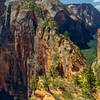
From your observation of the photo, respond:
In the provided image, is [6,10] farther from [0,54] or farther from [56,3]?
[56,3]

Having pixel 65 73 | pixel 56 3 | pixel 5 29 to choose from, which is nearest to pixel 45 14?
pixel 5 29

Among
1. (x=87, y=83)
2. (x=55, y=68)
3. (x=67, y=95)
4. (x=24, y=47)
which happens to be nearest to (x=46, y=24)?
(x=24, y=47)

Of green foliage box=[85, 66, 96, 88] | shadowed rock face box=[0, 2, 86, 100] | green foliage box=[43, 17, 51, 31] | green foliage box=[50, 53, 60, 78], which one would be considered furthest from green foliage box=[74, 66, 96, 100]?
green foliage box=[43, 17, 51, 31]

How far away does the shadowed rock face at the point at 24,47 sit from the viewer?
6344 cm

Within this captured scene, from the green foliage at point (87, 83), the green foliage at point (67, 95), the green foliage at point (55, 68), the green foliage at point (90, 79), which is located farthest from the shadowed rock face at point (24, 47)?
the green foliage at point (67, 95)

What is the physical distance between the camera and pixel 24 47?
2872 inches

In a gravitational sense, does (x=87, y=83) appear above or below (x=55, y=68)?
below

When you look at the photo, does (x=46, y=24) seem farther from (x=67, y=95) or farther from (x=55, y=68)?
(x=67, y=95)

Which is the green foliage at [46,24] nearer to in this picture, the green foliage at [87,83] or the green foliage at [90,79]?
the green foliage at [87,83]

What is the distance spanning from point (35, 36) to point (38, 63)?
10.4 m

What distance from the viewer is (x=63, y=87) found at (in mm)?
40594

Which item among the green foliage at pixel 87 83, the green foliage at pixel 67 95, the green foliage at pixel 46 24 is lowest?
the green foliage at pixel 67 95

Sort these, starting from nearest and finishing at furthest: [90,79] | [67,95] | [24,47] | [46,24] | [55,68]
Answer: [67,95] < [90,79] < [55,68] < [46,24] < [24,47]

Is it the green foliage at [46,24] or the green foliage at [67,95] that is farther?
the green foliage at [46,24]
